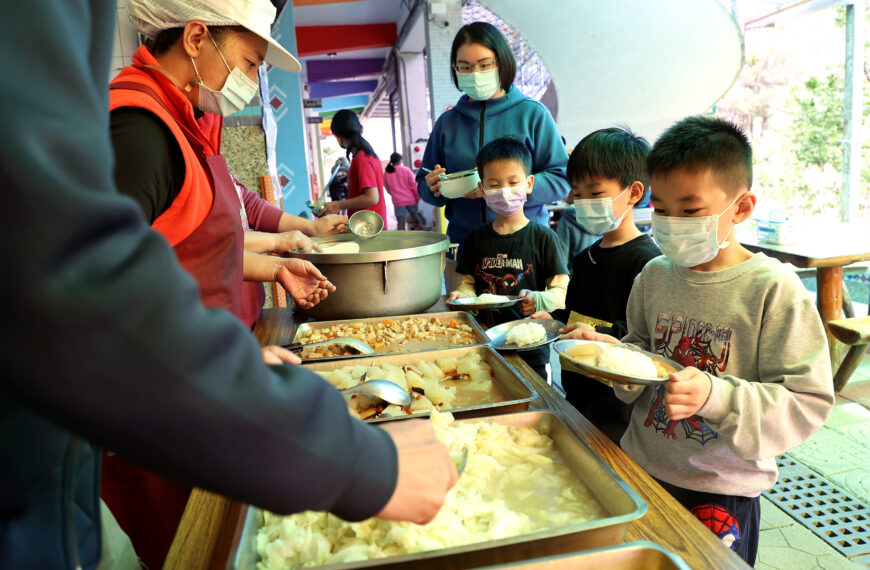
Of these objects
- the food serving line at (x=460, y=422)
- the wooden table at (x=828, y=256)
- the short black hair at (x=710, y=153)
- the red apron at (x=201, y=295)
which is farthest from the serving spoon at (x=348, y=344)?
the wooden table at (x=828, y=256)

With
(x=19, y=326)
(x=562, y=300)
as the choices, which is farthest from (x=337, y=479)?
(x=562, y=300)

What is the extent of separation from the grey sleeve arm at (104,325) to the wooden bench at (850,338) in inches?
135

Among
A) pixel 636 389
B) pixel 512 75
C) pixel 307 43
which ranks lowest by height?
pixel 636 389

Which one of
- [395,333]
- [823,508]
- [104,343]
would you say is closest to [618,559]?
[104,343]

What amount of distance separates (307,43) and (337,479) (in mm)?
11461

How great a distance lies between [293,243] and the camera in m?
2.05

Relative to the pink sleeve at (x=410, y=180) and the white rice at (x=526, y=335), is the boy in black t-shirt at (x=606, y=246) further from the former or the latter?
the pink sleeve at (x=410, y=180)

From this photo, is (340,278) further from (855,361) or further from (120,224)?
(855,361)

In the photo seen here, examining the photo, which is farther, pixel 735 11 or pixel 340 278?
pixel 735 11

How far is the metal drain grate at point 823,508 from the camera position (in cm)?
211

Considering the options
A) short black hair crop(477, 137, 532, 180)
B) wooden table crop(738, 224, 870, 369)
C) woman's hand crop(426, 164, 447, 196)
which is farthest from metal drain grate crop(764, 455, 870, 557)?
woman's hand crop(426, 164, 447, 196)

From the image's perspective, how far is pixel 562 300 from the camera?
214 centimetres

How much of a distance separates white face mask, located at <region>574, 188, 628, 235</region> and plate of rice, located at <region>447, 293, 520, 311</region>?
1.17 feet

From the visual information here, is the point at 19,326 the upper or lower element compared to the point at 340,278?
upper
